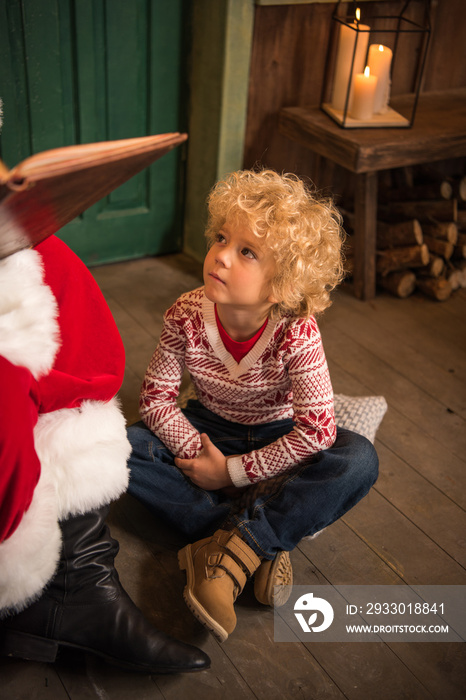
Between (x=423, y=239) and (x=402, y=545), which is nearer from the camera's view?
(x=402, y=545)

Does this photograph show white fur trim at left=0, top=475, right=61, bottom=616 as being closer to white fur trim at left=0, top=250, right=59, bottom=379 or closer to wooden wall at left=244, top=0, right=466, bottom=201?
white fur trim at left=0, top=250, right=59, bottom=379

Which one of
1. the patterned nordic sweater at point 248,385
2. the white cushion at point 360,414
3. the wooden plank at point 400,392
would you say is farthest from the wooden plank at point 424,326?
the patterned nordic sweater at point 248,385

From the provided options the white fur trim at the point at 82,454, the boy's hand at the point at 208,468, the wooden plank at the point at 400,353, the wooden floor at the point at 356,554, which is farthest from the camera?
the wooden plank at the point at 400,353

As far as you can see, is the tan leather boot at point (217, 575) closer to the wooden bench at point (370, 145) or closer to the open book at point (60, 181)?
the open book at point (60, 181)

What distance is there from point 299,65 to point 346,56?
18cm

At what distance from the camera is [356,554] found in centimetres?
133

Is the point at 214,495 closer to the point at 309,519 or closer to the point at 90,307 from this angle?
the point at 309,519

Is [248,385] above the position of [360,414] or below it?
above

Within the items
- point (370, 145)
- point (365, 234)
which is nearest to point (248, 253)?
point (370, 145)

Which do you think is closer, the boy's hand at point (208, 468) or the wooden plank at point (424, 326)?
the boy's hand at point (208, 468)

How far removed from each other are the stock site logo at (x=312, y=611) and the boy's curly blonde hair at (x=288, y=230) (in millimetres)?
536

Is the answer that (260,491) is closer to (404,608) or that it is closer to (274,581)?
(274,581)

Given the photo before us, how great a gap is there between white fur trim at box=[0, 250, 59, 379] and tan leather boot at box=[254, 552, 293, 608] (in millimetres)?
576

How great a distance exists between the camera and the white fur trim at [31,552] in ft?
2.97
